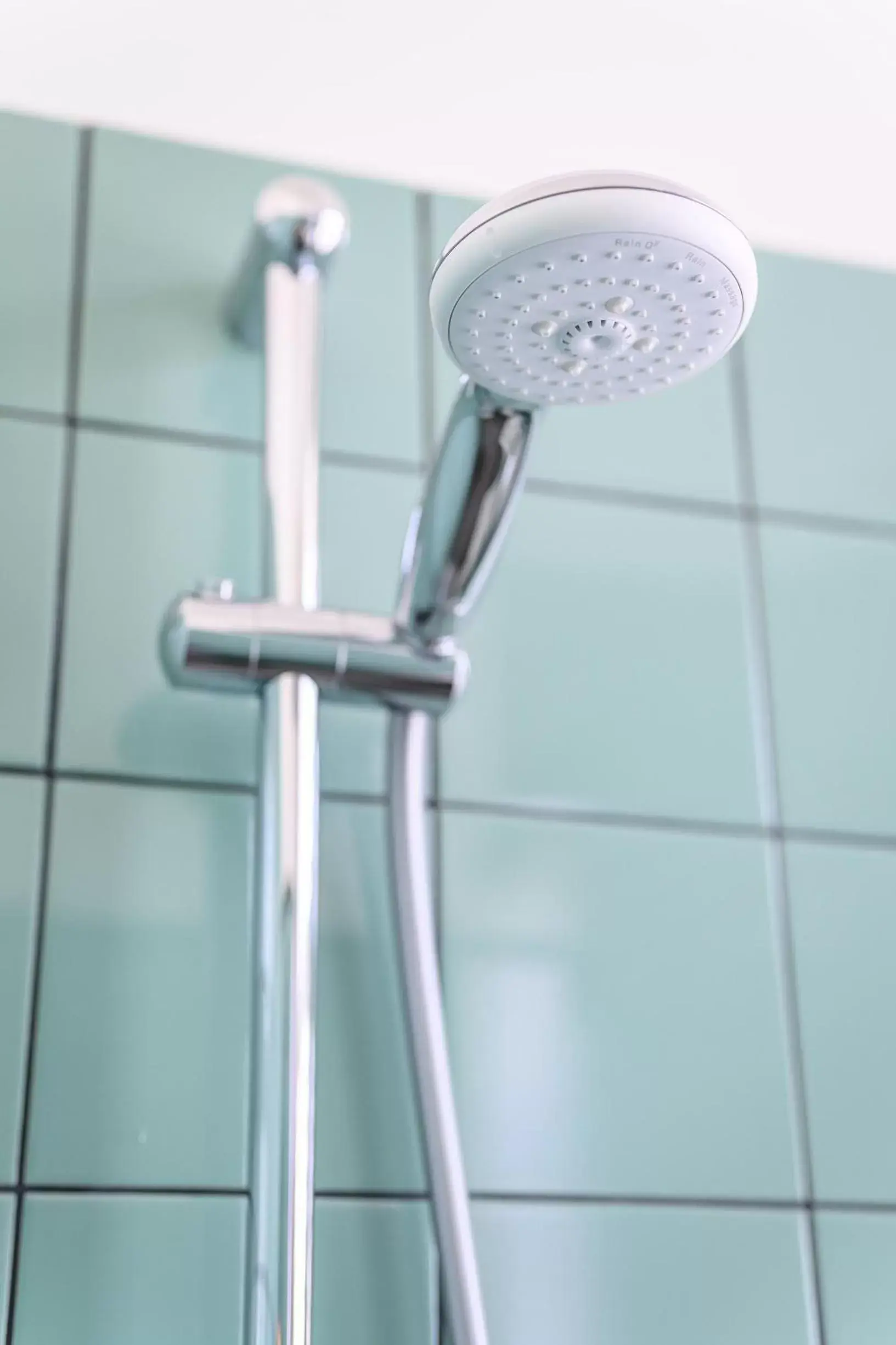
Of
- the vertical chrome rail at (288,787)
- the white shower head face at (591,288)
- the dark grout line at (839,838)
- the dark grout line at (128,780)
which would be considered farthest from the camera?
the dark grout line at (839,838)

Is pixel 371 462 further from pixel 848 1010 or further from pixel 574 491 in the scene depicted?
pixel 848 1010

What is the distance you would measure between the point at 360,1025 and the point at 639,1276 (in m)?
0.17

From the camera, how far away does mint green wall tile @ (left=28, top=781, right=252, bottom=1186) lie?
28.6 inches

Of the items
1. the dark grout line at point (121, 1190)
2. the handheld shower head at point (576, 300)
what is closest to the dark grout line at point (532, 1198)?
the dark grout line at point (121, 1190)

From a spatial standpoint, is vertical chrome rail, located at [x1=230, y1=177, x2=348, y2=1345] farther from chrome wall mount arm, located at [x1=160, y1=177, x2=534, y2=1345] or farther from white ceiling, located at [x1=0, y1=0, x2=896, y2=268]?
white ceiling, located at [x1=0, y1=0, x2=896, y2=268]

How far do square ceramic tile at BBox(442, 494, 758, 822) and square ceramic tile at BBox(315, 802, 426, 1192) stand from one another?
59 millimetres

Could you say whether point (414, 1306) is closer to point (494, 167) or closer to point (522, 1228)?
point (522, 1228)

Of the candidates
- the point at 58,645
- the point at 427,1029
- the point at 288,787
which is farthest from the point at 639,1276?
the point at 58,645

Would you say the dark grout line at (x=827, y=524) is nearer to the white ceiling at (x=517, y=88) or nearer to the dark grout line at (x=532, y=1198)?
the white ceiling at (x=517, y=88)

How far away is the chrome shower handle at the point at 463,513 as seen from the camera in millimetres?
659

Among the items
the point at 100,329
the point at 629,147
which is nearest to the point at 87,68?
the point at 100,329

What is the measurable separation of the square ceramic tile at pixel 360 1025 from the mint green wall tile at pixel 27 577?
0.14 meters

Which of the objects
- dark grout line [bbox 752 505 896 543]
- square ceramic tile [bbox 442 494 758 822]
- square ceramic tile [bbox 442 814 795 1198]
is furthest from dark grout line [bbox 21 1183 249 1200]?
dark grout line [bbox 752 505 896 543]

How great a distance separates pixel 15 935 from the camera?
74 cm
